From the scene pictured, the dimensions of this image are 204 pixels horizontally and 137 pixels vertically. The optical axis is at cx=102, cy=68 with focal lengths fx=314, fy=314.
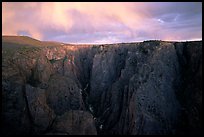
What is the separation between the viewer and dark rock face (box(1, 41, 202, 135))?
38.1 meters

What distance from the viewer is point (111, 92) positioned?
52.3 m

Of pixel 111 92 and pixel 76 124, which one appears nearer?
pixel 76 124

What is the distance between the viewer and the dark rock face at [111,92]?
1499 inches

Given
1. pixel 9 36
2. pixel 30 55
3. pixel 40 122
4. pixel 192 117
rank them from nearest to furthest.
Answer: pixel 40 122
pixel 192 117
pixel 30 55
pixel 9 36

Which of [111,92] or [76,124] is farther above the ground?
[111,92]

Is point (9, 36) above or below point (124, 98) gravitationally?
above

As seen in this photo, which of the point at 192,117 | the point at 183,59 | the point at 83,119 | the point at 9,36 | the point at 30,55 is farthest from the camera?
the point at 9,36

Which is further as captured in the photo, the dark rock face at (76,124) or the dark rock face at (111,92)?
the dark rock face at (111,92)

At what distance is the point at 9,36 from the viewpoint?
81.0m

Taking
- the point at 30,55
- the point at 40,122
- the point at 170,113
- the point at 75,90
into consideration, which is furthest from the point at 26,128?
the point at 170,113

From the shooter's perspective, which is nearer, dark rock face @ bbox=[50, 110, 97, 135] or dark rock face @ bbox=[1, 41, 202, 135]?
dark rock face @ bbox=[50, 110, 97, 135]

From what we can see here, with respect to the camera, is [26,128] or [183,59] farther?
[183,59]

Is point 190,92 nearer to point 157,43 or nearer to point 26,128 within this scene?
point 157,43

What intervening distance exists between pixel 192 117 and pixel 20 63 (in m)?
26.2
